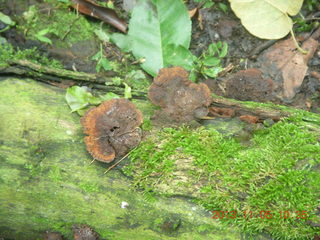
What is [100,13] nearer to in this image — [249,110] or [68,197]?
[249,110]

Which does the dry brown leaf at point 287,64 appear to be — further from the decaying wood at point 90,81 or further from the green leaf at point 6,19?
the green leaf at point 6,19

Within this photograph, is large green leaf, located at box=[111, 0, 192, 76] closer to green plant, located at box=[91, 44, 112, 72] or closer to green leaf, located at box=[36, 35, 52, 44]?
green plant, located at box=[91, 44, 112, 72]

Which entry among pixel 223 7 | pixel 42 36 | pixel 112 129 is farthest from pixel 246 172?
pixel 42 36

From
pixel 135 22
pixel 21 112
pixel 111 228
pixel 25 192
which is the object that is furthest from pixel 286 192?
pixel 135 22

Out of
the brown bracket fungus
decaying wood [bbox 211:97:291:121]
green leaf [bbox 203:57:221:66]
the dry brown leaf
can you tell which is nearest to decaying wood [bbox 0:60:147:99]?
the brown bracket fungus

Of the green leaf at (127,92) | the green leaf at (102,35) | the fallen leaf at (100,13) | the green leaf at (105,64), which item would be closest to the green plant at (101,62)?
the green leaf at (105,64)
